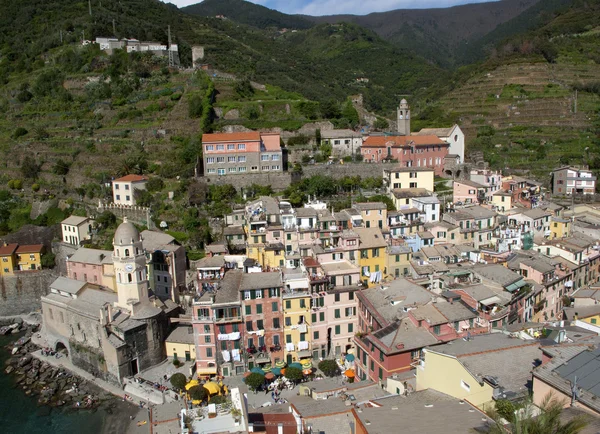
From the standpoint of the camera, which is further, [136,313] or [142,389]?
[136,313]

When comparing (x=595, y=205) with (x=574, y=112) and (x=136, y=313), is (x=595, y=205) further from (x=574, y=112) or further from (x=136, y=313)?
(x=136, y=313)

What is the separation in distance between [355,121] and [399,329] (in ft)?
113

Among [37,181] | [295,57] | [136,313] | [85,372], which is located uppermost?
[295,57]

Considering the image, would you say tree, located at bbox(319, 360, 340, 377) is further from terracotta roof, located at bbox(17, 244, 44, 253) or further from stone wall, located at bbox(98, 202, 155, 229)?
terracotta roof, located at bbox(17, 244, 44, 253)

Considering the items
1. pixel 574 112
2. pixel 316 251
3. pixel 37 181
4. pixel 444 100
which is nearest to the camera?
pixel 316 251

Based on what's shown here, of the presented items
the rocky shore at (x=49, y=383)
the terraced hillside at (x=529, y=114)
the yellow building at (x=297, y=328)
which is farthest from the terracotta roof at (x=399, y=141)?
the rocky shore at (x=49, y=383)

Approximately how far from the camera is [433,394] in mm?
18672

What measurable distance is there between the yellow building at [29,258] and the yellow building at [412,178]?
89.1 feet

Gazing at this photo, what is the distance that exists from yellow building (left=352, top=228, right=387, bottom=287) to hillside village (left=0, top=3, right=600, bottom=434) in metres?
0.13

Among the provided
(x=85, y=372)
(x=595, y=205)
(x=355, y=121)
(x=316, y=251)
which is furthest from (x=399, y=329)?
(x=355, y=121)

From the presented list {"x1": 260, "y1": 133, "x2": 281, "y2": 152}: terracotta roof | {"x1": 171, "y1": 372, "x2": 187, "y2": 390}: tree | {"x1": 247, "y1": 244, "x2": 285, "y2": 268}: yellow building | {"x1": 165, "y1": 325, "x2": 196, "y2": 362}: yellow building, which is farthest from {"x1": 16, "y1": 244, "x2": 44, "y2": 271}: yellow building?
{"x1": 171, "y1": 372, "x2": 187, "y2": 390}: tree

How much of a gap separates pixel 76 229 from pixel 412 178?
2573cm

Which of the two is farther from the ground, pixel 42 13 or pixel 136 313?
pixel 42 13

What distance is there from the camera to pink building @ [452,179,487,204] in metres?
41.2
